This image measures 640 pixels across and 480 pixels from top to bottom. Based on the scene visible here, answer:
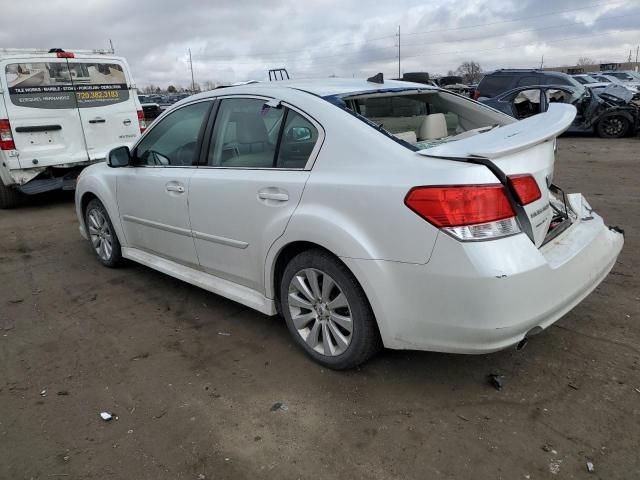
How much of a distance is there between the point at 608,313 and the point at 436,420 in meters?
1.70

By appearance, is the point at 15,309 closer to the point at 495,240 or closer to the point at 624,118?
the point at 495,240

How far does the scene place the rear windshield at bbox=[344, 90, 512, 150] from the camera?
3156 mm

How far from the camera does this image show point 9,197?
8.16m

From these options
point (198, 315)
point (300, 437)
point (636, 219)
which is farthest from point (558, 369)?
point (636, 219)

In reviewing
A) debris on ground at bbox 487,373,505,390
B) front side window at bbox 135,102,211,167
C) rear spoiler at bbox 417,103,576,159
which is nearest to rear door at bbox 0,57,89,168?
front side window at bbox 135,102,211,167

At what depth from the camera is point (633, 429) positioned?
235cm

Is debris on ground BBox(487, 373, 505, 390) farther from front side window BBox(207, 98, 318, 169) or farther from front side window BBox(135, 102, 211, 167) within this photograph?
front side window BBox(135, 102, 211, 167)

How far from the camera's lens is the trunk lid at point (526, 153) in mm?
2375

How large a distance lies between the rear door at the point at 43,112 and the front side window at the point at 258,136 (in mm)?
5369

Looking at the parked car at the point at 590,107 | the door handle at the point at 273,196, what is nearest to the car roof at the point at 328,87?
the door handle at the point at 273,196

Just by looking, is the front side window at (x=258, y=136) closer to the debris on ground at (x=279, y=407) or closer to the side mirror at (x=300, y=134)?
the side mirror at (x=300, y=134)

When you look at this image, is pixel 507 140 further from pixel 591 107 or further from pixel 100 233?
pixel 591 107

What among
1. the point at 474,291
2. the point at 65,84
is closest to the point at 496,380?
the point at 474,291

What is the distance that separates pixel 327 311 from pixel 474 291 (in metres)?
0.91
